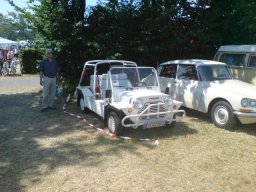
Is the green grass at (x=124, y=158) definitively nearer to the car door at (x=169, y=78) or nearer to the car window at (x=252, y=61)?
the car door at (x=169, y=78)

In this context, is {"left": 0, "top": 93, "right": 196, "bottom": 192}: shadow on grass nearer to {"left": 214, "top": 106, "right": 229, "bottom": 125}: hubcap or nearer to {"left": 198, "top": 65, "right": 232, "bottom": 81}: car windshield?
{"left": 214, "top": 106, "right": 229, "bottom": 125}: hubcap

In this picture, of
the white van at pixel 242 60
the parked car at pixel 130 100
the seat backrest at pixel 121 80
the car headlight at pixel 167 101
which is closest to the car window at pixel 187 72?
the parked car at pixel 130 100

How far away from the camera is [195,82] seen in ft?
30.0

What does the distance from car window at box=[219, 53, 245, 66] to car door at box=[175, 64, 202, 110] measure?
9.93 feet

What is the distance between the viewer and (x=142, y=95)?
7270mm

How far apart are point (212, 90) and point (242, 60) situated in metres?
3.82

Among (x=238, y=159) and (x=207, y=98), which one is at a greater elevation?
(x=207, y=98)

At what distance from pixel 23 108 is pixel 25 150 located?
4.39 metres

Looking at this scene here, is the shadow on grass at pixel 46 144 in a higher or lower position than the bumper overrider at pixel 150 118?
lower

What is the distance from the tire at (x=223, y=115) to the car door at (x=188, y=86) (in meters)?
0.68

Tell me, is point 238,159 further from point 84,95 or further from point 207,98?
point 84,95

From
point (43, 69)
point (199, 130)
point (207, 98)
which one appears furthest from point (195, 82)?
point (43, 69)

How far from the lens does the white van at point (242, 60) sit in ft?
36.7

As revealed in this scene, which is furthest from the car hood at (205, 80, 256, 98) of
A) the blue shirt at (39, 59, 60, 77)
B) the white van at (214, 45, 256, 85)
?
the blue shirt at (39, 59, 60, 77)
